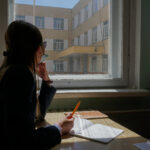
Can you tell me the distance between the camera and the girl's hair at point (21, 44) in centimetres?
80

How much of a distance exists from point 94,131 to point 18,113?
1.39 ft

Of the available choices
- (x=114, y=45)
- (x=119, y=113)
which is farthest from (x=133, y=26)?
(x=119, y=113)

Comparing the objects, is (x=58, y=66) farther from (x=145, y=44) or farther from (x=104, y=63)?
(x=145, y=44)

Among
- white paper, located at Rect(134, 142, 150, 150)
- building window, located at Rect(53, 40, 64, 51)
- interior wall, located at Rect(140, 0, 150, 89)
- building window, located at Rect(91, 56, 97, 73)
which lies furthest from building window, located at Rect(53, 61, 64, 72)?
white paper, located at Rect(134, 142, 150, 150)

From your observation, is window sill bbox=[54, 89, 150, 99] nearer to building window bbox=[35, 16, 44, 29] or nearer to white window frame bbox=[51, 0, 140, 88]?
white window frame bbox=[51, 0, 140, 88]

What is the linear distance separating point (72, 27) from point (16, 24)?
3.55 feet

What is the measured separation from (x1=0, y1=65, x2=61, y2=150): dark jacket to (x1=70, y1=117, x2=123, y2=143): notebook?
189 mm

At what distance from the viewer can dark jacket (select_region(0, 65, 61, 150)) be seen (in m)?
0.67

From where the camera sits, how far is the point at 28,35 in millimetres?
828

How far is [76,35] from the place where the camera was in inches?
73.6

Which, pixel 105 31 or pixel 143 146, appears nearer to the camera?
pixel 143 146

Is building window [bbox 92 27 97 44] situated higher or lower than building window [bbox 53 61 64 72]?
higher

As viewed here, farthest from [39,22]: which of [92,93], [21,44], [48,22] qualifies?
[21,44]

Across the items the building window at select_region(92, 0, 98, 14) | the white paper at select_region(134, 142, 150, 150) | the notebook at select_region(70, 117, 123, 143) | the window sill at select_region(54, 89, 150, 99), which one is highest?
the building window at select_region(92, 0, 98, 14)
